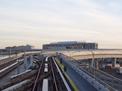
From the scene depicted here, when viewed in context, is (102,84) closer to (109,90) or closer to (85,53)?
(109,90)

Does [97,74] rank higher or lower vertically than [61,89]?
higher

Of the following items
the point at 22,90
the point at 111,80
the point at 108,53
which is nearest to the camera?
the point at 111,80

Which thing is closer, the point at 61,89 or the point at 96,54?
the point at 61,89

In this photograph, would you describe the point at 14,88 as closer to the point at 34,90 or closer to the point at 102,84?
the point at 34,90

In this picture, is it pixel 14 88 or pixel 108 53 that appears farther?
pixel 108 53

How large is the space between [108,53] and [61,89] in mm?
115057

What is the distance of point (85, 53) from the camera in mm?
134375

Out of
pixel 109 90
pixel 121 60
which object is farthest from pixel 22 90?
pixel 121 60

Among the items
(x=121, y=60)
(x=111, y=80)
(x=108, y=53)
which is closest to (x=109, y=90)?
(x=111, y=80)

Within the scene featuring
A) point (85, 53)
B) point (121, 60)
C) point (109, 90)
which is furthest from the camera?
point (121, 60)

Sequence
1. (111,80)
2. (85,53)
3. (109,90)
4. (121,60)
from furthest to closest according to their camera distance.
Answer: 1. (121,60)
2. (85,53)
3. (111,80)
4. (109,90)

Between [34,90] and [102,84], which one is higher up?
[102,84]

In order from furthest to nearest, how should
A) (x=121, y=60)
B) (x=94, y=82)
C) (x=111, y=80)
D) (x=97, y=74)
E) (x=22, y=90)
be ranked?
(x=121, y=60)
(x=22, y=90)
(x=97, y=74)
(x=94, y=82)
(x=111, y=80)

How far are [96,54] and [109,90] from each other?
123369mm
